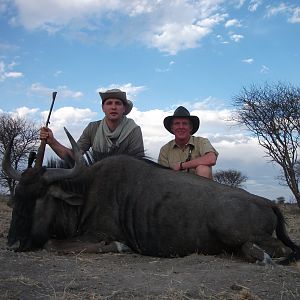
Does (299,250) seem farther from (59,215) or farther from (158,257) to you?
(59,215)

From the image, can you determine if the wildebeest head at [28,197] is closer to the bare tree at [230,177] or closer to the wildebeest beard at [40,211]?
the wildebeest beard at [40,211]

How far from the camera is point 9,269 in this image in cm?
362

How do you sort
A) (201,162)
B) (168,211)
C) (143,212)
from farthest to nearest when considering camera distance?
(201,162)
(143,212)
(168,211)

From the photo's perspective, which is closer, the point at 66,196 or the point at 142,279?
the point at 142,279

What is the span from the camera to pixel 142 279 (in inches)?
130

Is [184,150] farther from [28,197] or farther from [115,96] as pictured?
[28,197]

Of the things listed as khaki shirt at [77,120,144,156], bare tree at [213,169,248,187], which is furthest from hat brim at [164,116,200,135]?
bare tree at [213,169,248,187]

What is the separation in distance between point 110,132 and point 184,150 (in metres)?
1.03

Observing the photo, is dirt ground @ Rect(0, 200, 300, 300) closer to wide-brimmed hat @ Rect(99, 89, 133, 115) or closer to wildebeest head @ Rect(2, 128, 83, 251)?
wildebeest head @ Rect(2, 128, 83, 251)

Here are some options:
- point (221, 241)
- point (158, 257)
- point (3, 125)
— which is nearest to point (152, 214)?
Result: point (158, 257)

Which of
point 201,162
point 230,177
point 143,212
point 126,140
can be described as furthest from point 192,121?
point 230,177

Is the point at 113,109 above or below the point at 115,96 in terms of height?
below

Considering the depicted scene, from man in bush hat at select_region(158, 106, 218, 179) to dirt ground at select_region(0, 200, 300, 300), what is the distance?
76.2 inches

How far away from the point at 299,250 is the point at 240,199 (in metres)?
0.75
